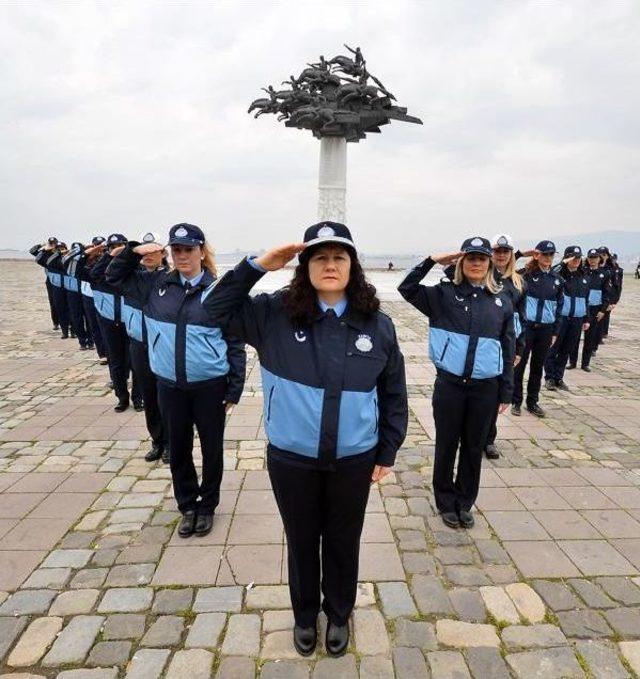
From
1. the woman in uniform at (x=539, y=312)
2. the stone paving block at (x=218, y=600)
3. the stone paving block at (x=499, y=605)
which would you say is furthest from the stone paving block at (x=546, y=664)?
the woman in uniform at (x=539, y=312)

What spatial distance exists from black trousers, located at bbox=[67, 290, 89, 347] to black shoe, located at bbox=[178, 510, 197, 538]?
8265 mm

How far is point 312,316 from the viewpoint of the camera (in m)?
2.21

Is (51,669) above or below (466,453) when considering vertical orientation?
below

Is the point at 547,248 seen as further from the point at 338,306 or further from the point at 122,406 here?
the point at 122,406

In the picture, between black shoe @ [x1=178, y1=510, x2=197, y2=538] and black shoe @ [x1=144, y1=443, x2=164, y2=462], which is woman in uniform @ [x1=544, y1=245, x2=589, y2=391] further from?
black shoe @ [x1=178, y1=510, x2=197, y2=538]

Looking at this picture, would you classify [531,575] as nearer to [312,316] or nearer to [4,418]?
[312,316]

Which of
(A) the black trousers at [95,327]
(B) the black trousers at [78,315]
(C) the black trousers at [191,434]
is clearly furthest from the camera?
(B) the black trousers at [78,315]

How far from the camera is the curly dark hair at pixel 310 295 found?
2.22 m

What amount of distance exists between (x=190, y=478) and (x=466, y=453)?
2.26m

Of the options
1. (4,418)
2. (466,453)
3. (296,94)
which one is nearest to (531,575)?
(466,453)

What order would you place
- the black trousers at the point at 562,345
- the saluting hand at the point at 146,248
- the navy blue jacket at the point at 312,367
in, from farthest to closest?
the black trousers at the point at 562,345 → the saluting hand at the point at 146,248 → the navy blue jacket at the point at 312,367

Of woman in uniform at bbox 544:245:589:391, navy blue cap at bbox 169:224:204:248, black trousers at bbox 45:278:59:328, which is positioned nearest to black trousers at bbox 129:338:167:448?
navy blue cap at bbox 169:224:204:248

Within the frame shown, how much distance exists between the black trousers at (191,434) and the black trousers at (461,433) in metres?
1.78

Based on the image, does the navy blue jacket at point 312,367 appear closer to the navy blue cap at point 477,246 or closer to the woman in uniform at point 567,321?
the navy blue cap at point 477,246
